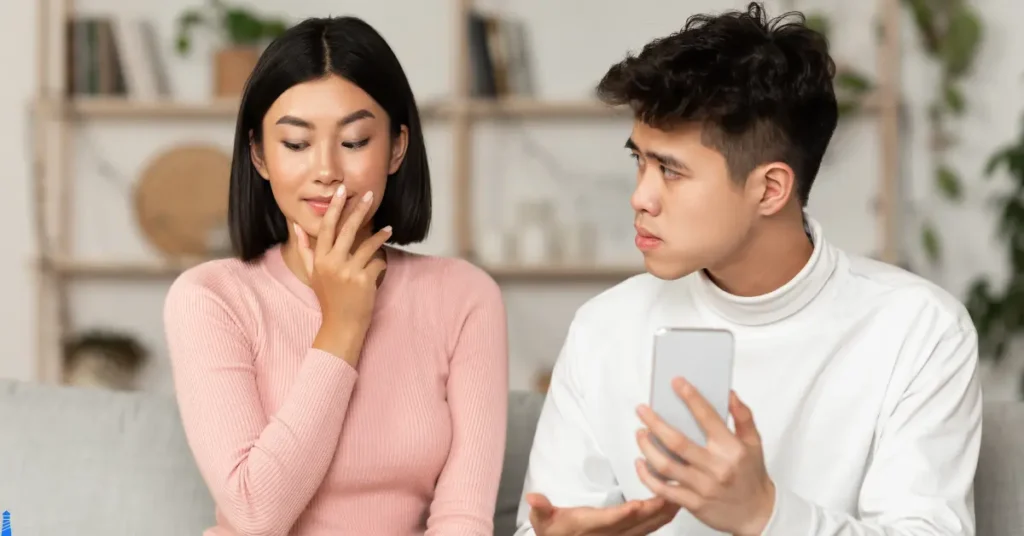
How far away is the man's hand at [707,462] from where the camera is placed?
118 cm

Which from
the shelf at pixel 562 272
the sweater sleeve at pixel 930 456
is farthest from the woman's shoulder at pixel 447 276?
the shelf at pixel 562 272

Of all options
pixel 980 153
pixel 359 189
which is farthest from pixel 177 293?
pixel 980 153

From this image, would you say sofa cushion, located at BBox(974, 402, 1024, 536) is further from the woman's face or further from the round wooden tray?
the round wooden tray

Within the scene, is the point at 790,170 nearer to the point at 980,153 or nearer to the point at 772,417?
the point at 772,417

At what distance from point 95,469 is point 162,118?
2381 mm

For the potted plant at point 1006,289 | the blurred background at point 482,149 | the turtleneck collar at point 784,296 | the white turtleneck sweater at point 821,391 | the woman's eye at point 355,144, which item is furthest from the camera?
the blurred background at point 482,149

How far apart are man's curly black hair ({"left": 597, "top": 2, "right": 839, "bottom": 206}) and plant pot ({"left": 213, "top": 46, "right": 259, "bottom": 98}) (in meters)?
2.45

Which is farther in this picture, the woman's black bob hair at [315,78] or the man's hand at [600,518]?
the woman's black bob hair at [315,78]

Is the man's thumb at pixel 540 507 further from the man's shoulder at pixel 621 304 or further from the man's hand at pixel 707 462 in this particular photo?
the man's shoulder at pixel 621 304

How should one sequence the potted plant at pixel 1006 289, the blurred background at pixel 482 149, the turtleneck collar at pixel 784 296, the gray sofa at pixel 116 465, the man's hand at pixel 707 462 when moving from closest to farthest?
Result: the man's hand at pixel 707 462 → the turtleneck collar at pixel 784 296 → the gray sofa at pixel 116 465 → the potted plant at pixel 1006 289 → the blurred background at pixel 482 149

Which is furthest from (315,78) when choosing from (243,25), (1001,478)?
(243,25)

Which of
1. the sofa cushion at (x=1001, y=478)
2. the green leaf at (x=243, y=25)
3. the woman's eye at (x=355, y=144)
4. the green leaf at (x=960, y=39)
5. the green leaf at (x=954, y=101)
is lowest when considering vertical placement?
the sofa cushion at (x=1001, y=478)

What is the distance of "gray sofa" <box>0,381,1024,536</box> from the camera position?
1.80 metres

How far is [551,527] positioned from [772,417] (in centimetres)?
37
